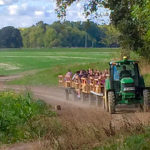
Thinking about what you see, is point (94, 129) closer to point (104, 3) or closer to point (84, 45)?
point (104, 3)

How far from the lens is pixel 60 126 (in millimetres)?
12180

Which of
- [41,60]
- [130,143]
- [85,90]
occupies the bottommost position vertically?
[41,60]

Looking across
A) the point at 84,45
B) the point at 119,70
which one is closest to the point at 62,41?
the point at 84,45

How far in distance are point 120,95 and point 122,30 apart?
37.1ft

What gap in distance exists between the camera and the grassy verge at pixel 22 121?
483 inches

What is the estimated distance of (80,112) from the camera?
52.6 feet

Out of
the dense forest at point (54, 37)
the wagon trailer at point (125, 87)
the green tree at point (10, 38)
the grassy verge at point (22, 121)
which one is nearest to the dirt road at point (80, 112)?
the wagon trailer at point (125, 87)

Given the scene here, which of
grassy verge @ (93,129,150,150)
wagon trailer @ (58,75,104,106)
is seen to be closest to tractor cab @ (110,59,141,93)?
wagon trailer @ (58,75,104,106)

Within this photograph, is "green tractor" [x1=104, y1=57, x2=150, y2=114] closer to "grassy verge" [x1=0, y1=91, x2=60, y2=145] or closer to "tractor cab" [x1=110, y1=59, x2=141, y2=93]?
"tractor cab" [x1=110, y1=59, x2=141, y2=93]

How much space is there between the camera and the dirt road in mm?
12109

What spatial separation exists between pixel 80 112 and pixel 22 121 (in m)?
2.44

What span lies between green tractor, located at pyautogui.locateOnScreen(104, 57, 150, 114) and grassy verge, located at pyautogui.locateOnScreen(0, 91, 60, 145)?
2.19 metres

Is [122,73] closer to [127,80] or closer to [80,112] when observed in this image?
[127,80]

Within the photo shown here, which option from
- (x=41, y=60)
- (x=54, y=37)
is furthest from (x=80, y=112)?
(x=54, y=37)
